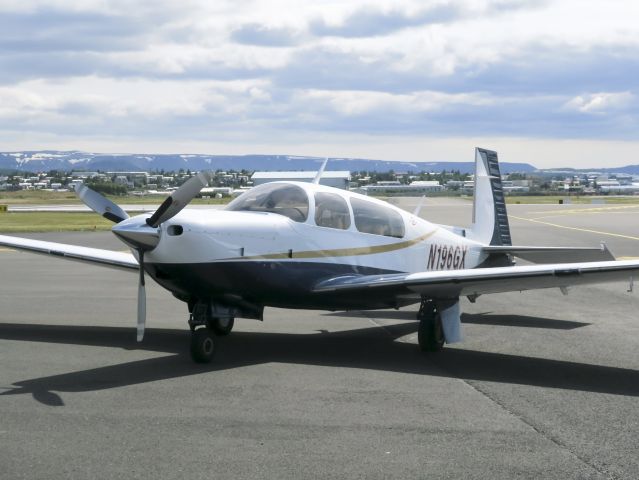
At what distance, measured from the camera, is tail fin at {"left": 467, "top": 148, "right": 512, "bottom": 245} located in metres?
15.1

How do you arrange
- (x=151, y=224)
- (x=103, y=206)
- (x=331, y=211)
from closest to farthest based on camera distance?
(x=151, y=224) < (x=103, y=206) < (x=331, y=211)

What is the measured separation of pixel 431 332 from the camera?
11.0 metres

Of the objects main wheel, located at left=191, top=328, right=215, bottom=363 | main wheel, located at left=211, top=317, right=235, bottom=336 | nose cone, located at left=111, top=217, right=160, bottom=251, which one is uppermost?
nose cone, located at left=111, top=217, right=160, bottom=251

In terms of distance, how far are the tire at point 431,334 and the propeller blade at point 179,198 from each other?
11.1ft

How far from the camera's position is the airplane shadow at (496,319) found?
44.1ft

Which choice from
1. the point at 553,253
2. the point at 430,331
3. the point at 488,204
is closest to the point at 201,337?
the point at 430,331

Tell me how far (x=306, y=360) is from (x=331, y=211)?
1.99 metres

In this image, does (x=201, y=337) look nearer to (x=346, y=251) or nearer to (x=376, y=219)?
(x=346, y=251)

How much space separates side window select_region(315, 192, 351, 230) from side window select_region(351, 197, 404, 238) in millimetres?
195

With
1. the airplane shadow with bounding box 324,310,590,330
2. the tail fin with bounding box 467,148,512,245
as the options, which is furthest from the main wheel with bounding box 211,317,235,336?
the tail fin with bounding box 467,148,512,245

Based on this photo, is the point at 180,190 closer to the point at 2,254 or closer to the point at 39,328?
the point at 39,328

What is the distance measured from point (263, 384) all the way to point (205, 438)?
2.18 m

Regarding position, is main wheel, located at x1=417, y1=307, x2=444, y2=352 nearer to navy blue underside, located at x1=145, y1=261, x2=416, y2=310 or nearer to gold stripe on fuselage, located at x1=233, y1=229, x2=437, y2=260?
navy blue underside, located at x1=145, y1=261, x2=416, y2=310

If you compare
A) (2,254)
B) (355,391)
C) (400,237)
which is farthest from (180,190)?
(2,254)
